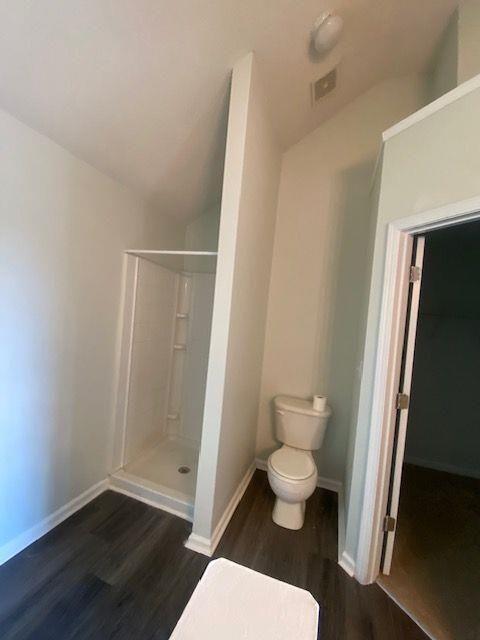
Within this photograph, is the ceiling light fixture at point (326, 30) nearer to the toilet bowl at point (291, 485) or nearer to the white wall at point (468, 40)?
the white wall at point (468, 40)

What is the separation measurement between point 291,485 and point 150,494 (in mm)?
1000

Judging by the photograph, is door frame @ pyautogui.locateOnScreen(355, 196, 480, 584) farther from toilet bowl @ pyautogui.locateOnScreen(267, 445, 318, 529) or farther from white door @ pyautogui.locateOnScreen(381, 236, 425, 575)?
toilet bowl @ pyautogui.locateOnScreen(267, 445, 318, 529)

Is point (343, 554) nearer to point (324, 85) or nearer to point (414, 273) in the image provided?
point (414, 273)

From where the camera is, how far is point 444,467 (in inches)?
110

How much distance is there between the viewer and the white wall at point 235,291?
1.57 meters

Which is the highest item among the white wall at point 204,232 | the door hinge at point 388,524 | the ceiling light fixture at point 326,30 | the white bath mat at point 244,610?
the ceiling light fixture at point 326,30

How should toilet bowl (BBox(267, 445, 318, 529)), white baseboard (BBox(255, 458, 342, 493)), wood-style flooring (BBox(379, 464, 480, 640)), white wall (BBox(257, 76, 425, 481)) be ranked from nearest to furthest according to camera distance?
wood-style flooring (BBox(379, 464, 480, 640)), toilet bowl (BBox(267, 445, 318, 529)), white wall (BBox(257, 76, 425, 481)), white baseboard (BBox(255, 458, 342, 493))

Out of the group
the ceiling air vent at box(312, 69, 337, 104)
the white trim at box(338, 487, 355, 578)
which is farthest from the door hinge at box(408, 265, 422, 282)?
the white trim at box(338, 487, 355, 578)

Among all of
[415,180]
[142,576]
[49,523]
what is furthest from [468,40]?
[49,523]

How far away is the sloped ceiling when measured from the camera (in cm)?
116

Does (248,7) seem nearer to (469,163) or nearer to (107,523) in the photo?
(469,163)

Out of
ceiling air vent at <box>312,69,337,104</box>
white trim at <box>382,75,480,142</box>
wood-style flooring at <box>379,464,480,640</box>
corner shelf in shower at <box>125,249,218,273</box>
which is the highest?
ceiling air vent at <box>312,69,337,104</box>

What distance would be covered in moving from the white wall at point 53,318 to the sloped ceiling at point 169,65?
19 centimetres

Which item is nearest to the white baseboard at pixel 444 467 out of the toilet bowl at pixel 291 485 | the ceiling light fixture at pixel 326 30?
the toilet bowl at pixel 291 485
